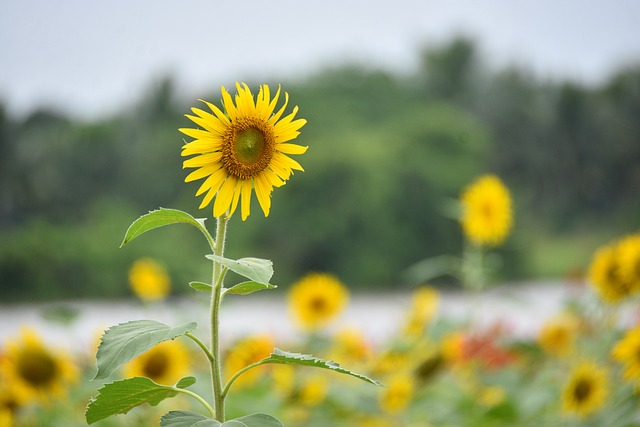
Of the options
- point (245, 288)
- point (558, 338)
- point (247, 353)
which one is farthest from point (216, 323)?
point (558, 338)

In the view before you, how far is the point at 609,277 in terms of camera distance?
0.83m

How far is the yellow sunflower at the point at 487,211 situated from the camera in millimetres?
1111

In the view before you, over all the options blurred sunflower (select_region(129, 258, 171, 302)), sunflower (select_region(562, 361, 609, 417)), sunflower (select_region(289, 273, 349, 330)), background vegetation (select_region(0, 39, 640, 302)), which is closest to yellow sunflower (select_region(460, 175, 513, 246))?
sunflower (select_region(289, 273, 349, 330))

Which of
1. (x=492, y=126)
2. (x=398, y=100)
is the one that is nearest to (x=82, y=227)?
(x=398, y=100)

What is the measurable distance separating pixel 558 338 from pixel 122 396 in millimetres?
957

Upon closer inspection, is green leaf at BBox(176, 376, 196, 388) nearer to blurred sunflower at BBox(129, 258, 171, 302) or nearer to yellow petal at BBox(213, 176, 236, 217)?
yellow petal at BBox(213, 176, 236, 217)

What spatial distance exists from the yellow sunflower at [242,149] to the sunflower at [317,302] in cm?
78

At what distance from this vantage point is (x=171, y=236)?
12.8 ft

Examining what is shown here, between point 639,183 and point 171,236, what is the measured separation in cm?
304

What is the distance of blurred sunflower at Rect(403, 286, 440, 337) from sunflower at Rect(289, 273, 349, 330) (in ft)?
0.34

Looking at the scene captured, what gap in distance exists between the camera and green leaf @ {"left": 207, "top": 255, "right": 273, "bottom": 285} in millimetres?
280

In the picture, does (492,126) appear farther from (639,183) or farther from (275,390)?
(275,390)

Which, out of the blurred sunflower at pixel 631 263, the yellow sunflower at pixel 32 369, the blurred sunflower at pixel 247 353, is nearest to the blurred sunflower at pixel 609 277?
the blurred sunflower at pixel 631 263

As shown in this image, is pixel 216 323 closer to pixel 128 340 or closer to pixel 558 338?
pixel 128 340
